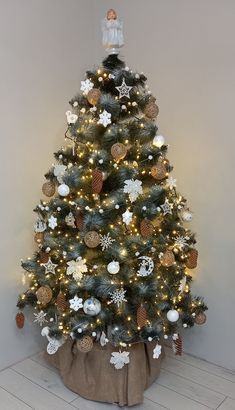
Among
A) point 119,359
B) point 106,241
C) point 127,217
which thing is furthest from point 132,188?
point 119,359

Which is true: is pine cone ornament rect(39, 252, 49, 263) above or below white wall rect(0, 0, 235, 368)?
below

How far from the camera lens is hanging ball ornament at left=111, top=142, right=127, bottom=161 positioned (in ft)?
5.51

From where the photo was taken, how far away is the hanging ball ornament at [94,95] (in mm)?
1759

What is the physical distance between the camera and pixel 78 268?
1.77 m

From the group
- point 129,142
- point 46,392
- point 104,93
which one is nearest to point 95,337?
point 46,392

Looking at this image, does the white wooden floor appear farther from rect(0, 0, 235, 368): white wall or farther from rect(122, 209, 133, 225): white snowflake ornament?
rect(122, 209, 133, 225): white snowflake ornament

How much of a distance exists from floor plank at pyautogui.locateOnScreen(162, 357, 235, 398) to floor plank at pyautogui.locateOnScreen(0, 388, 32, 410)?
846 mm

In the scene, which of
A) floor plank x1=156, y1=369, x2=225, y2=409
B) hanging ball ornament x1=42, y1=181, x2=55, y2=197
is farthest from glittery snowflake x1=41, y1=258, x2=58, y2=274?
floor plank x1=156, y1=369, x2=225, y2=409

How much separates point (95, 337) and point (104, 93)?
1.23 meters

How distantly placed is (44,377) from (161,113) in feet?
5.74

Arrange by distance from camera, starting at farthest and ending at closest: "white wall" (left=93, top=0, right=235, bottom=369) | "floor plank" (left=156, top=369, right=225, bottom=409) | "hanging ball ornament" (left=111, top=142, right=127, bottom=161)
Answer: "white wall" (left=93, top=0, right=235, bottom=369) → "floor plank" (left=156, top=369, right=225, bottom=409) → "hanging ball ornament" (left=111, top=142, right=127, bottom=161)

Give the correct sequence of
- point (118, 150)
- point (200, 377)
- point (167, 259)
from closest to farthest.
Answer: point (118, 150) → point (167, 259) → point (200, 377)

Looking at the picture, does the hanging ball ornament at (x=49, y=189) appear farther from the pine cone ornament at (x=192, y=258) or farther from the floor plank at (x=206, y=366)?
the floor plank at (x=206, y=366)

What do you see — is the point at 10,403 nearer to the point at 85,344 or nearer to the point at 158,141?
the point at 85,344
